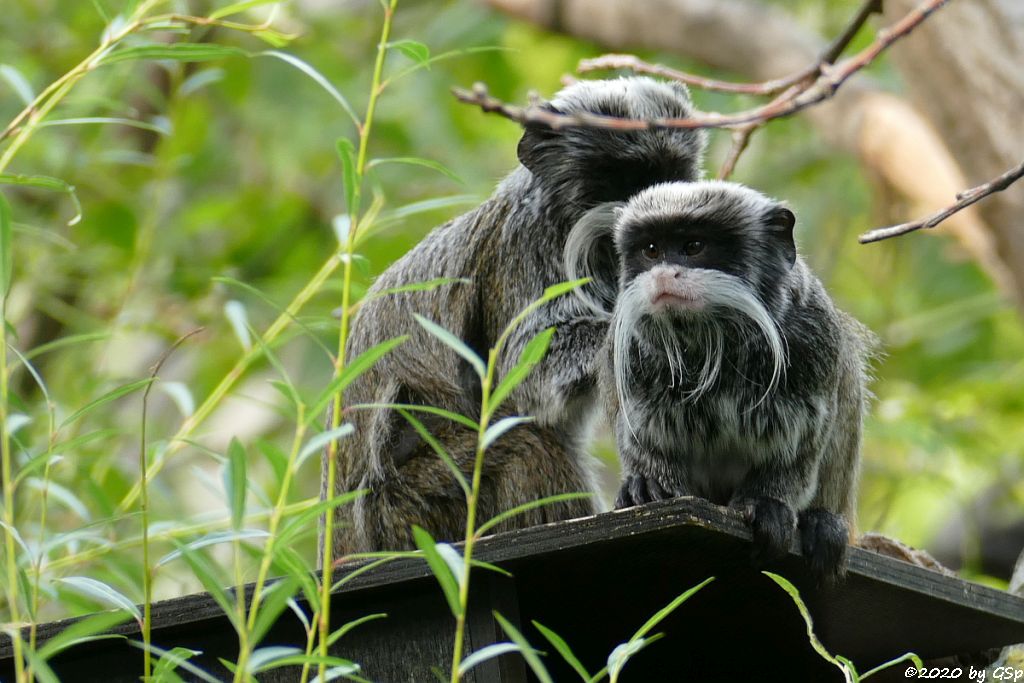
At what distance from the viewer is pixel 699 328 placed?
253 centimetres

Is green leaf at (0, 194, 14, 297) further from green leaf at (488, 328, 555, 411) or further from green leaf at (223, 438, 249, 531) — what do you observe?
green leaf at (488, 328, 555, 411)

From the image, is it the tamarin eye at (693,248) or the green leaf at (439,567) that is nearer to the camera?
the green leaf at (439,567)

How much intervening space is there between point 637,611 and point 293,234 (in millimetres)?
3963

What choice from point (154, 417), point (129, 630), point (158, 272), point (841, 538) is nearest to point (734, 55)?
point (158, 272)

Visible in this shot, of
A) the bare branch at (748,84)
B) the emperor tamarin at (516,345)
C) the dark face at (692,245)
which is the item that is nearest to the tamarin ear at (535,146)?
the emperor tamarin at (516,345)

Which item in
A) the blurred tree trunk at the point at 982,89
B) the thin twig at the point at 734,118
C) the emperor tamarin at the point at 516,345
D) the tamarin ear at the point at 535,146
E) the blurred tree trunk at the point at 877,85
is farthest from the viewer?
the blurred tree trunk at the point at 877,85

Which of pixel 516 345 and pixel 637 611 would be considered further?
pixel 516 345

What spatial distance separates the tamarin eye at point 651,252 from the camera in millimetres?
2541

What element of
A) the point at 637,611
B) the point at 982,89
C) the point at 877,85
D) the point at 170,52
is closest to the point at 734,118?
the point at 170,52

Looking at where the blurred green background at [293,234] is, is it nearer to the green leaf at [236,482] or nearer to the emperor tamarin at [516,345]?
the emperor tamarin at [516,345]

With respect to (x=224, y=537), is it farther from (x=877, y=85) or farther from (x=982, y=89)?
(x=877, y=85)

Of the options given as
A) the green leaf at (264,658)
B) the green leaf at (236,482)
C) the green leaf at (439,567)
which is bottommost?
the green leaf at (264,658)

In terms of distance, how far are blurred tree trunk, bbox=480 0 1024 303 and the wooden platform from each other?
212 centimetres

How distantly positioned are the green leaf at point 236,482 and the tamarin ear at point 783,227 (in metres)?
1.21
